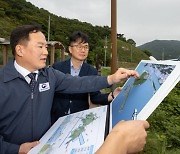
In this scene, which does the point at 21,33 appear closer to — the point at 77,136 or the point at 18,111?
the point at 18,111

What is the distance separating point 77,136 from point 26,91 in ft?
2.01

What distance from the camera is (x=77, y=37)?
10.5ft

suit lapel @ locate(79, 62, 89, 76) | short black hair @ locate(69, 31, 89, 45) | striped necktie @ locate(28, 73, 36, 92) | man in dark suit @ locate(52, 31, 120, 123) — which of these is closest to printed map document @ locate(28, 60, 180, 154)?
striped necktie @ locate(28, 73, 36, 92)

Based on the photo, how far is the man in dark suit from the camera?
2.98 meters

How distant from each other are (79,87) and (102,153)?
1.26 m

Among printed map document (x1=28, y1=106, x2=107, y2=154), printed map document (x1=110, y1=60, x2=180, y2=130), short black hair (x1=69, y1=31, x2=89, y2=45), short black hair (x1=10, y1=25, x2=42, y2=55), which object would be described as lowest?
printed map document (x1=28, y1=106, x2=107, y2=154)

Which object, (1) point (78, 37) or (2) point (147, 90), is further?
(1) point (78, 37)

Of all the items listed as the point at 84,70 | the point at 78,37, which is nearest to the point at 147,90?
the point at 84,70

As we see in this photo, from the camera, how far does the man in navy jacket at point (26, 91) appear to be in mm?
1847

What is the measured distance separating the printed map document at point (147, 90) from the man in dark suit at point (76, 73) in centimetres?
102

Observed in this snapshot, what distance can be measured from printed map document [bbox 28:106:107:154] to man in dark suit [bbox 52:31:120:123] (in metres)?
0.98

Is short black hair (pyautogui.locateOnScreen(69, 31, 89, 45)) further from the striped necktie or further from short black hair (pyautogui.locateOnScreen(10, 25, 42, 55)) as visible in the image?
the striped necktie

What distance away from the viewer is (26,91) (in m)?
1.90

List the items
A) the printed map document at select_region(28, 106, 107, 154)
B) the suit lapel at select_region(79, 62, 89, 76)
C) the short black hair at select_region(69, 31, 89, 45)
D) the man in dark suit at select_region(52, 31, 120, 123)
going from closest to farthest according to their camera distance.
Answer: the printed map document at select_region(28, 106, 107, 154) → the man in dark suit at select_region(52, 31, 120, 123) → the suit lapel at select_region(79, 62, 89, 76) → the short black hair at select_region(69, 31, 89, 45)
